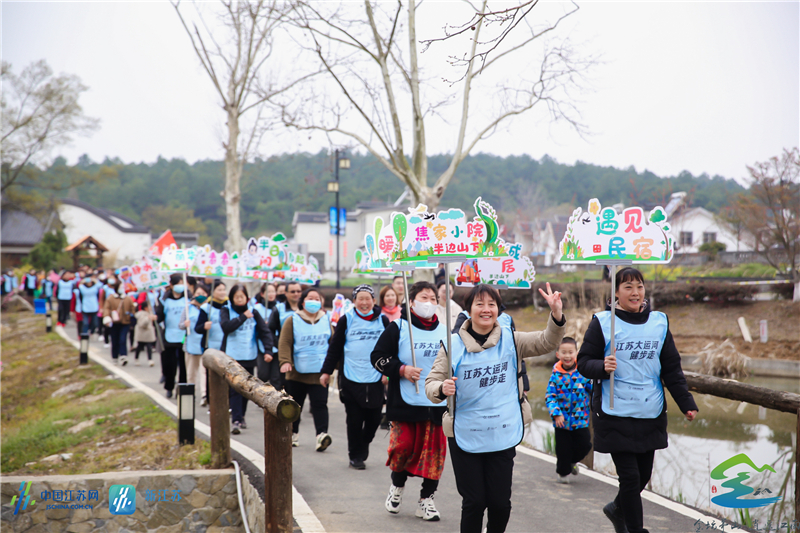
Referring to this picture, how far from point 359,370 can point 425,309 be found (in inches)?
57.0

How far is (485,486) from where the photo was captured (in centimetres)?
391

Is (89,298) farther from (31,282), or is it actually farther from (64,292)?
(31,282)

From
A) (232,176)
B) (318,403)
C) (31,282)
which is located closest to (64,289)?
(232,176)

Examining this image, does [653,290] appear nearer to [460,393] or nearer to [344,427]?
[344,427]

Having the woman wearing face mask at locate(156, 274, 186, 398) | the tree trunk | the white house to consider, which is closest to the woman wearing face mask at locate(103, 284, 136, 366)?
the woman wearing face mask at locate(156, 274, 186, 398)

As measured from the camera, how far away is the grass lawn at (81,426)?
7.59 m

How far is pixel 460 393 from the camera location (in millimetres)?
3961

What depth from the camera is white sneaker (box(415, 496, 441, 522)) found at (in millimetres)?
5012

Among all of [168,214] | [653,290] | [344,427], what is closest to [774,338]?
[653,290]

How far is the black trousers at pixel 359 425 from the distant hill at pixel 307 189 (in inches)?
1818

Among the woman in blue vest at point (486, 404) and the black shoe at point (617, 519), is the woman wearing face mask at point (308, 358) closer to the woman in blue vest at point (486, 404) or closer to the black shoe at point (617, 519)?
the woman in blue vest at point (486, 404)

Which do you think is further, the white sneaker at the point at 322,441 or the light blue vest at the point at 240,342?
the light blue vest at the point at 240,342

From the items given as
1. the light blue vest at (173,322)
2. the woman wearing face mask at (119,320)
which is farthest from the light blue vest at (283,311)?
the woman wearing face mask at (119,320)

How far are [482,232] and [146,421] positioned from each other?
6.89 meters
